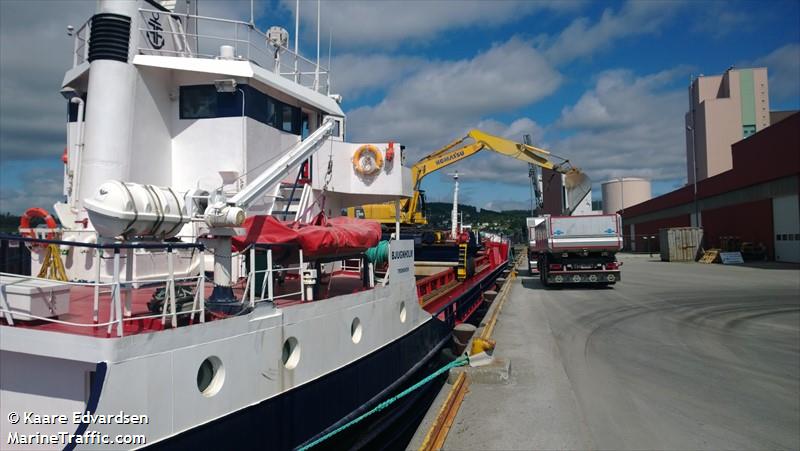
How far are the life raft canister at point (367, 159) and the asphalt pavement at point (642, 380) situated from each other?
13.7 ft

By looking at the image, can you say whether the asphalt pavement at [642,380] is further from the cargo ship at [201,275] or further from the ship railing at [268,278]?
the ship railing at [268,278]

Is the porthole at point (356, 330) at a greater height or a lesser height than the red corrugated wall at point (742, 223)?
lesser

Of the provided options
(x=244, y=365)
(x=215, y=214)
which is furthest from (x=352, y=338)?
(x=215, y=214)

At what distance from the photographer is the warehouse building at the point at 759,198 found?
31547mm

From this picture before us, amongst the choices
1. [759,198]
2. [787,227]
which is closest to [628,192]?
[759,198]

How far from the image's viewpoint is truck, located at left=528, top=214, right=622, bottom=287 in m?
19.2

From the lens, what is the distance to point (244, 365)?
4.63 meters

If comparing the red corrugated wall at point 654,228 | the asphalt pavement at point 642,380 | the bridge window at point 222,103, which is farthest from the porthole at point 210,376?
the red corrugated wall at point 654,228

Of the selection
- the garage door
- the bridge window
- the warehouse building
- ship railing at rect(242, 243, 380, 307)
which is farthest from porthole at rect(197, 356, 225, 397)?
the garage door

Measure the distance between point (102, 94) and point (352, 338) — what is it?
15.8 feet

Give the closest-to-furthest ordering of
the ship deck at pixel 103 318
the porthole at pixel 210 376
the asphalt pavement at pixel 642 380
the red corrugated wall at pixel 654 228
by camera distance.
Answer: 1. the ship deck at pixel 103 318
2. the porthole at pixel 210 376
3. the asphalt pavement at pixel 642 380
4. the red corrugated wall at pixel 654 228

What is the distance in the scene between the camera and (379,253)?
7793 millimetres

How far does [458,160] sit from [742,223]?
26.0 m

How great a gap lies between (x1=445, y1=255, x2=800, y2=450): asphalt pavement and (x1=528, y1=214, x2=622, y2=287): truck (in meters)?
3.24
